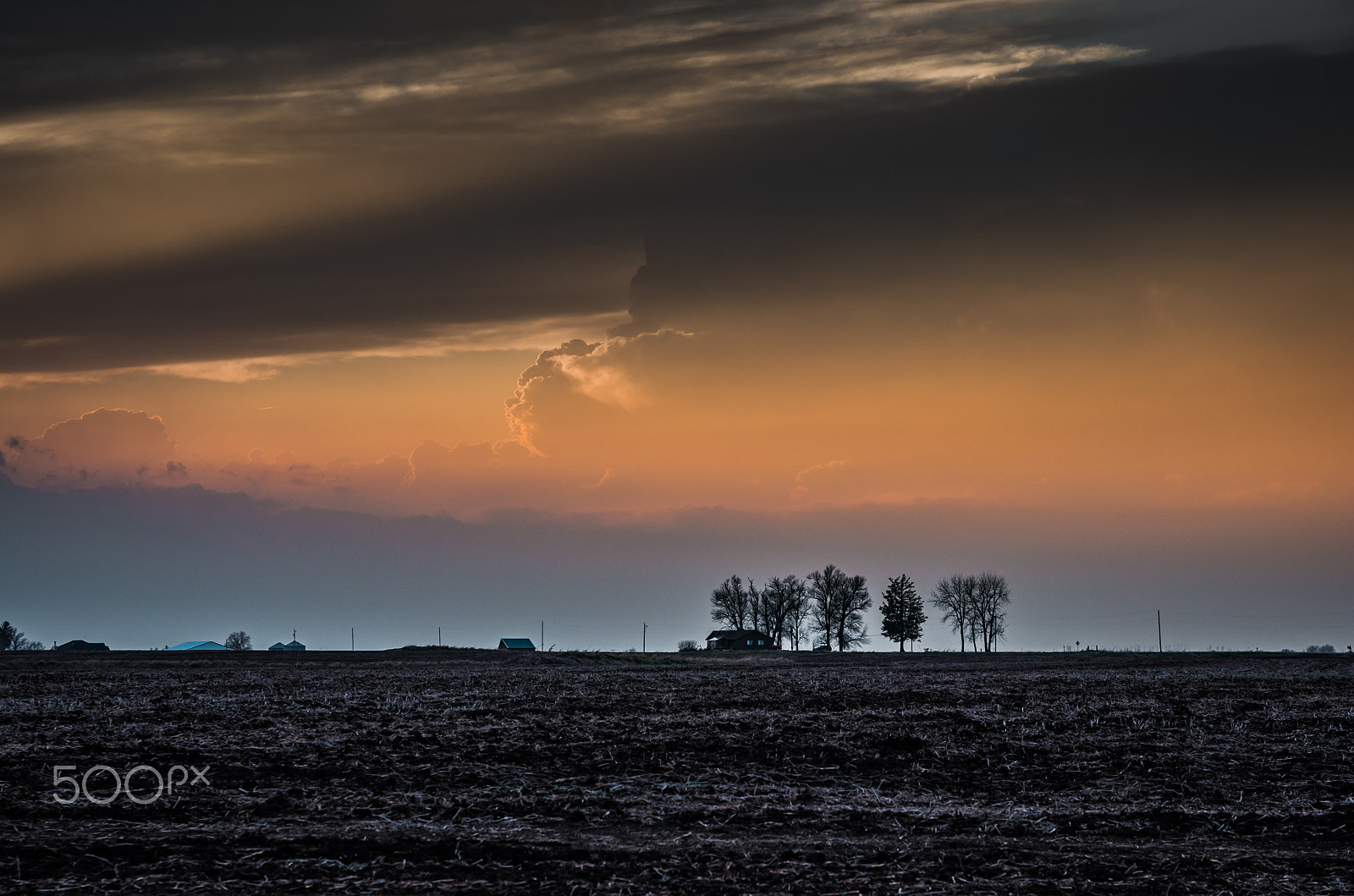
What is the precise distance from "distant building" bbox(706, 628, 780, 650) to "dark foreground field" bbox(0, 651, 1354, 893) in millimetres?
161135

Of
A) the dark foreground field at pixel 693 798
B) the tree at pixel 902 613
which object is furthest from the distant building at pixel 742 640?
the dark foreground field at pixel 693 798

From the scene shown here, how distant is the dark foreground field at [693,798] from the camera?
11820mm

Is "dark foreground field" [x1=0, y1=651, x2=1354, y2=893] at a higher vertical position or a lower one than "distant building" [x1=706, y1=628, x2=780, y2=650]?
higher

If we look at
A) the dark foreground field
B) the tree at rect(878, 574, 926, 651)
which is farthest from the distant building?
the dark foreground field

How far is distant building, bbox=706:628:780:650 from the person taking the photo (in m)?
191

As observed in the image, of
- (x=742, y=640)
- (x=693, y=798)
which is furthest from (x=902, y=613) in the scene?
(x=693, y=798)

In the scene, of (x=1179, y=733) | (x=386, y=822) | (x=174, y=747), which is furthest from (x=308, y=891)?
(x=1179, y=733)

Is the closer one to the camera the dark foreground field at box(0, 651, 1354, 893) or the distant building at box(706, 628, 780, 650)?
the dark foreground field at box(0, 651, 1354, 893)

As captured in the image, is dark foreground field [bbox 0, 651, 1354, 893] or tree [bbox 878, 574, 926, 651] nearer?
dark foreground field [bbox 0, 651, 1354, 893]

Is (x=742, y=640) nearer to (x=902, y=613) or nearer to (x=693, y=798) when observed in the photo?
(x=902, y=613)

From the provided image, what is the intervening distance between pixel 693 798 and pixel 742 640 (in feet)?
587

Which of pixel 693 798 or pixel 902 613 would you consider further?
pixel 902 613

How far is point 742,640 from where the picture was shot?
19212 cm

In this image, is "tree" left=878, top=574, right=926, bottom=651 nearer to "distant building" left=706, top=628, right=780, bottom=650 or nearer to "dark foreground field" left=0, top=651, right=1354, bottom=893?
"distant building" left=706, top=628, right=780, bottom=650
